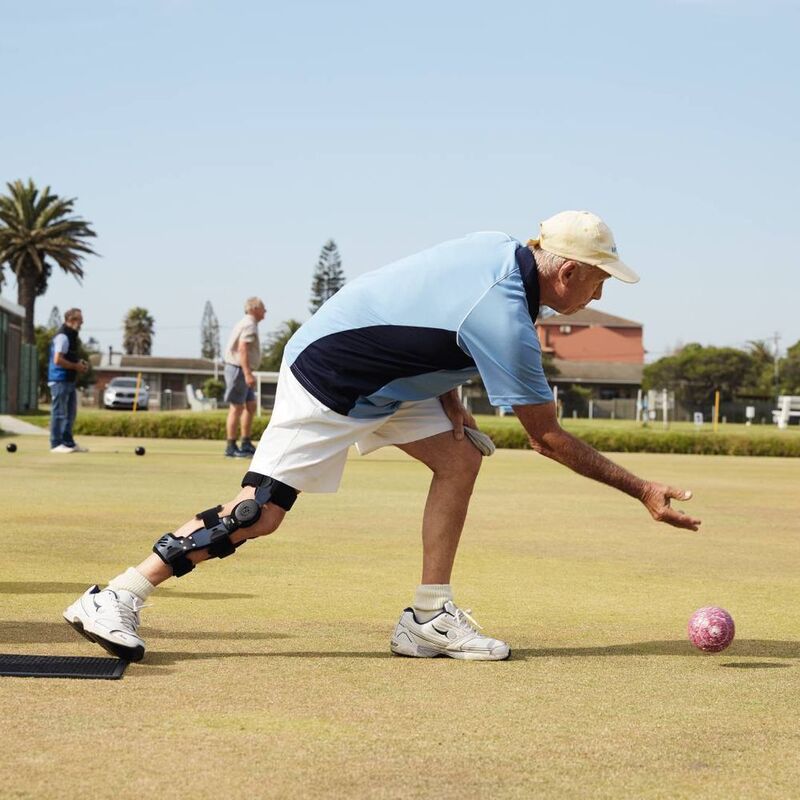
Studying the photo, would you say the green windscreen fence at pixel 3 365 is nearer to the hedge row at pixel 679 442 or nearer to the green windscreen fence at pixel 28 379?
the green windscreen fence at pixel 28 379

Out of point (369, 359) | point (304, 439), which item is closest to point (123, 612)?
point (304, 439)

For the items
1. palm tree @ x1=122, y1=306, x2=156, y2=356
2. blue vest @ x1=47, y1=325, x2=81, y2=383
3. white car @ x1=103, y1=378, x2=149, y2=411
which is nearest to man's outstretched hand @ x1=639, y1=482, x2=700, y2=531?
blue vest @ x1=47, y1=325, x2=81, y2=383

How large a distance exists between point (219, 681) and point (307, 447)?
0.94 m

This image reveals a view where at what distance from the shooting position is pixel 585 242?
459cm

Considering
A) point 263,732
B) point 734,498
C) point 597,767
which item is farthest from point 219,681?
point 734,498

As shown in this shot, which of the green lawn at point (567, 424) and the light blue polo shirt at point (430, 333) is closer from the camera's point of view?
the light blue polo shirt at point (430, 333)

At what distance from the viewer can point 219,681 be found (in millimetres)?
4312

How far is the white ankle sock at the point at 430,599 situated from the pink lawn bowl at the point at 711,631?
3.22ft

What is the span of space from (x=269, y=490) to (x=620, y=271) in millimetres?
1498

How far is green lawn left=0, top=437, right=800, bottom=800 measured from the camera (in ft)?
10.6

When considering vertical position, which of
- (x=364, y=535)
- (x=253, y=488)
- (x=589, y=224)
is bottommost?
(x=364, y=535)

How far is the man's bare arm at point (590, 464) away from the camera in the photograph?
4688 millimetres

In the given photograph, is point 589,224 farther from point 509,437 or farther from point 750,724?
point 509,437

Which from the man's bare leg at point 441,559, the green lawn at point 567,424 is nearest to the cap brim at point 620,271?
the man's bare leg at point 441,559
